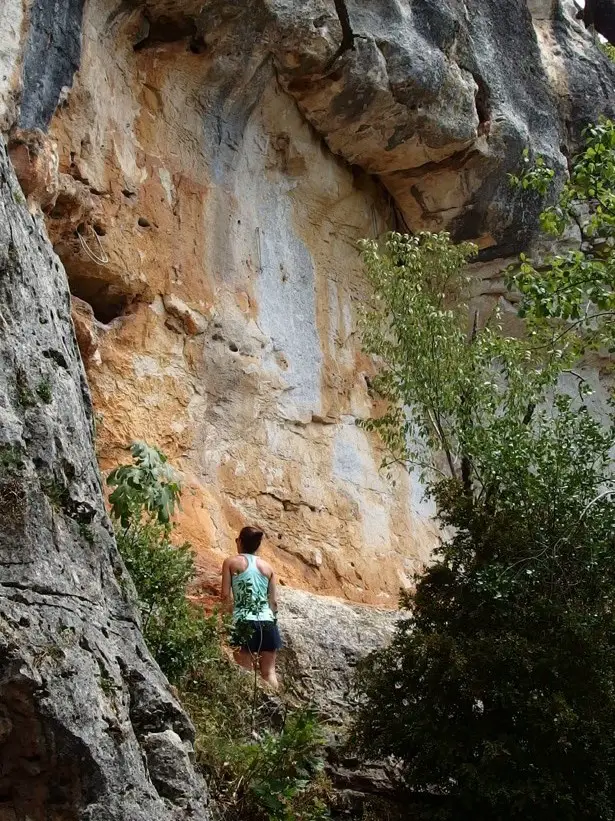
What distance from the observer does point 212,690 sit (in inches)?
304

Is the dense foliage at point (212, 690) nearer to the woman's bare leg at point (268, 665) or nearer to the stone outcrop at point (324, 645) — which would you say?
the woman's bare leg at point (268, 665)

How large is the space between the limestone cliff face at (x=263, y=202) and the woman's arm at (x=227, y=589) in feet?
2.99

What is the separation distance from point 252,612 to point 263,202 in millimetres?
6240

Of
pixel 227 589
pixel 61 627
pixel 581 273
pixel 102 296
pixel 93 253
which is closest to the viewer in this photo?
pixel 61 627

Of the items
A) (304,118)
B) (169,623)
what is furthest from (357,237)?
(169,623)

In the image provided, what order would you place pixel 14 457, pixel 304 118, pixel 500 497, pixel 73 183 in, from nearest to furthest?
1. pixel 14 457
2. pixel 500 497
3. pixel 73 183
4. pixel 304 118

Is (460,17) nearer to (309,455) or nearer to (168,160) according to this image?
(168,160)

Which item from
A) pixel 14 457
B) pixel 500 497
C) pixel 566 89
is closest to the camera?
pixel 14 457

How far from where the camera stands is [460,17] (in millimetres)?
14188

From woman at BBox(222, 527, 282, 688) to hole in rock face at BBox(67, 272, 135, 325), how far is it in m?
3.55

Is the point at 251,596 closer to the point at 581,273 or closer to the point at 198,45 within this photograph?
the point at 581,273

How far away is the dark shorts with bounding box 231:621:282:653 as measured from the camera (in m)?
8.38

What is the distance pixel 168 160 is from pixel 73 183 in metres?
1.71

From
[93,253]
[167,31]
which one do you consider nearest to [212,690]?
[93,253]
